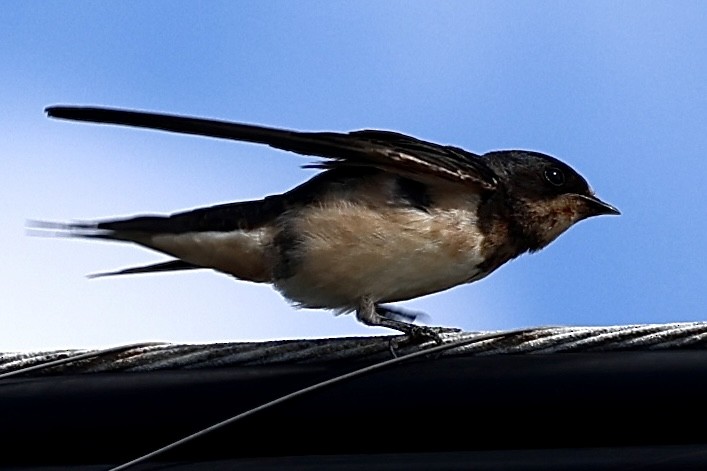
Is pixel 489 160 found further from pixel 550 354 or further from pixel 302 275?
pixel 550 354

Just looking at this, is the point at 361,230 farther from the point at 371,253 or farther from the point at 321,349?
the point at 321,349

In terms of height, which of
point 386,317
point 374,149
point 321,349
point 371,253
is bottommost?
point 321,349

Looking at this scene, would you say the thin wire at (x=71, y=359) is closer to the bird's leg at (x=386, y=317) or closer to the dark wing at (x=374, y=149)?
the dark wing at (x=374, y=149)

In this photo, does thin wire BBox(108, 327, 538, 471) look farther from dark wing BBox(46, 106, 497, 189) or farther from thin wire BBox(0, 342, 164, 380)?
dark wing BBox(46, 106, 497, 189)

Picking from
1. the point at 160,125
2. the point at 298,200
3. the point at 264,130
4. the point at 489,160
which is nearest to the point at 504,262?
the point at 489,160

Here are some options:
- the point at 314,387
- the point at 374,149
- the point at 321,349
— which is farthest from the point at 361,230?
the point at 314,387
